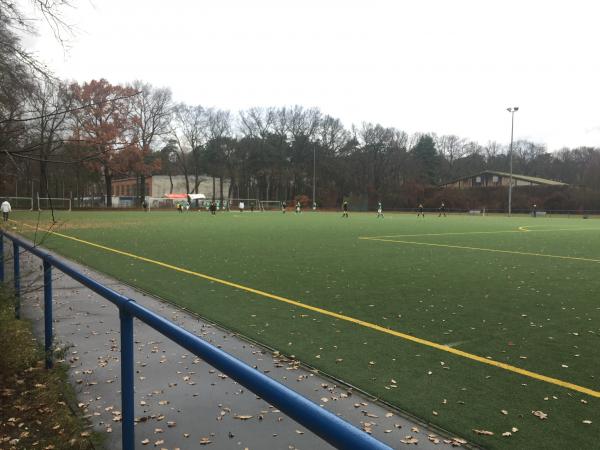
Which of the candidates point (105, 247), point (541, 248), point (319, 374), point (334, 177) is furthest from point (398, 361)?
point (334, 177)

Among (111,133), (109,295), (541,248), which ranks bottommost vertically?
(541,248)

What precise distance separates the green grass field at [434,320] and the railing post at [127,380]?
2.30 meters

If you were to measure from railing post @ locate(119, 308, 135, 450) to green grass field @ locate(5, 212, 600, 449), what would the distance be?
230cm

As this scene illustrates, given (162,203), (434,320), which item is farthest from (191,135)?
(434,320)

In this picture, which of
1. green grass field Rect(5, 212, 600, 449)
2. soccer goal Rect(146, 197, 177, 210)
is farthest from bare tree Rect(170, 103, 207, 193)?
green grass field Rect(5, 212, 600, 449)

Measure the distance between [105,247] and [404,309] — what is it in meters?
12.6

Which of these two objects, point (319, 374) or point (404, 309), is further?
point (404, 309)

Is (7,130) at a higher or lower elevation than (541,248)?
higher

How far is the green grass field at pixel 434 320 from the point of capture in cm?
429

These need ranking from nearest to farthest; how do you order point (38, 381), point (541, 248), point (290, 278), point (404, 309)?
point (38, 381)
point (404, 309)
point (290, 278)
point (541, 248)

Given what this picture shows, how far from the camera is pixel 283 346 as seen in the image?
5980 millimetres

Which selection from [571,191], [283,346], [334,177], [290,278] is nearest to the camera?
[283,346]

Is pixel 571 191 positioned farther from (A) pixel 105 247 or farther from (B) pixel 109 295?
(B) pixel 109 295

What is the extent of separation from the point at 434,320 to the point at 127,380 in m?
5.18
